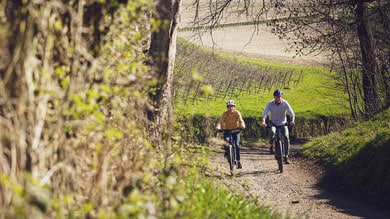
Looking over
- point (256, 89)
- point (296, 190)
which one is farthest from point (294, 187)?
point (256, 89)

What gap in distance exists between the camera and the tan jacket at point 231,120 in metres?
14.8

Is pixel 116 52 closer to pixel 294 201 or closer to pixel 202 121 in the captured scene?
pixel 294 201

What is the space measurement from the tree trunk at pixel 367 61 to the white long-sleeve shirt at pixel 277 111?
5966 millimetres

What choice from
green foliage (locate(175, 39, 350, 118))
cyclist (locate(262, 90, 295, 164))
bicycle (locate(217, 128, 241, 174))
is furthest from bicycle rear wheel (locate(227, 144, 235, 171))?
green foliage (locate(175, 39, 350, 118))

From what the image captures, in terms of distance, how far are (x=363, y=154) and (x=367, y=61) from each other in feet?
23.0

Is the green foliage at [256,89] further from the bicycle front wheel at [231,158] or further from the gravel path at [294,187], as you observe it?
the bicycle front wheel at [231,158]

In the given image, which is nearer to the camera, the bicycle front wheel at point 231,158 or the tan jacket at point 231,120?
the tan jacket at point 231,120

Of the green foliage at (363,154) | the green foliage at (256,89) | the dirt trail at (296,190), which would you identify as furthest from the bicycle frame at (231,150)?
the green foliage at (256,89)

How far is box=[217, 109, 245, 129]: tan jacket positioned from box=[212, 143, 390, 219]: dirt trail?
1.05 metres

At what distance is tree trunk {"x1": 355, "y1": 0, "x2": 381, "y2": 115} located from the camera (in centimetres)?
2145

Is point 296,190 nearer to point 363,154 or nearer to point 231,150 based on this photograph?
point 231,150

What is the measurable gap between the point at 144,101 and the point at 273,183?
392 inches

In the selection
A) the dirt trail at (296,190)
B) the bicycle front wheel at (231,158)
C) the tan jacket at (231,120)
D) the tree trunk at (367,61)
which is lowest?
the dirt trail at (296,190)

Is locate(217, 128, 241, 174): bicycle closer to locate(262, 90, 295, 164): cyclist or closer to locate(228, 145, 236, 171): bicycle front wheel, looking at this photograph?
locate(228, 145, 236, 171): bicycle front wheel
